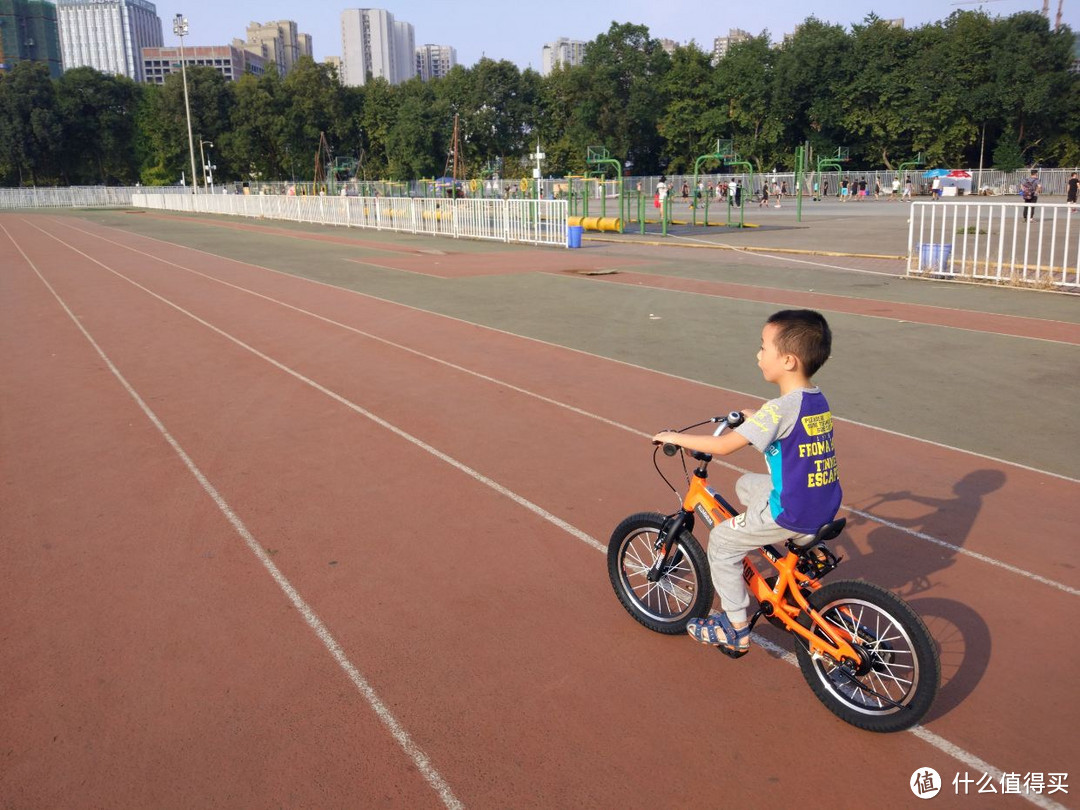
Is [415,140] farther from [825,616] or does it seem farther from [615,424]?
[825,616]

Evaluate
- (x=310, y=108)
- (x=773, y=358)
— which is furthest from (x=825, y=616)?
(x=310, y=108)

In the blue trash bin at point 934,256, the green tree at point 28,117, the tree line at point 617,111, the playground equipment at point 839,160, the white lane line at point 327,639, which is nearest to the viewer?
the white lane line at point 327,639

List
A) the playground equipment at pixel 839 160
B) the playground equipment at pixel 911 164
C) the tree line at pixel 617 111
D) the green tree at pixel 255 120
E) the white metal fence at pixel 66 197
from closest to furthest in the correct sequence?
the playground equipment at pixel 911 164, the playground equipment at pixel 839 160, the tree line at pixel 617 111, the white metal fence at pixel 66 197, the green tree at pixel 255 120

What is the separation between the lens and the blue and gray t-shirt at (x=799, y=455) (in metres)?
3.51

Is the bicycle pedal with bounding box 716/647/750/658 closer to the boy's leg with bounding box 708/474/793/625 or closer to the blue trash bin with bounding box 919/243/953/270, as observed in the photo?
the boy's leg with bounding box 708/474/793/625

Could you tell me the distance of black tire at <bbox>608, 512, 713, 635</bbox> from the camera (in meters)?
4.13

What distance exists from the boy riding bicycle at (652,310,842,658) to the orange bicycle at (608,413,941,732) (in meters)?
0.09

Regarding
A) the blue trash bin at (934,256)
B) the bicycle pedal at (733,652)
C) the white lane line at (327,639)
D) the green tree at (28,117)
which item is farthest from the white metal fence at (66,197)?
the bicycle pedal at (733,652)

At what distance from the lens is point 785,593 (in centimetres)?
377

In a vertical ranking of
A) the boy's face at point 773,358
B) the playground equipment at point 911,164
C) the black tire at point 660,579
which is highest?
the playground equipment at point 911,164

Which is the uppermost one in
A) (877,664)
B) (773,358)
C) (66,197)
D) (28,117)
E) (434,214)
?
(28,117)

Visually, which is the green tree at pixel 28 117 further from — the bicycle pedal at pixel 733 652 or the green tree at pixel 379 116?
the bicycle pedal at pixel 733 652

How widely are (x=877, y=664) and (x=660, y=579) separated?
1.06m

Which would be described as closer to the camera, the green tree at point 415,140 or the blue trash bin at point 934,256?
the blue trash bin at point 934,256
